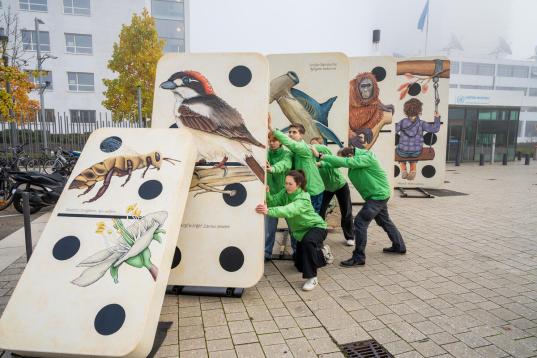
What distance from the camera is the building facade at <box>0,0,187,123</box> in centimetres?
2777

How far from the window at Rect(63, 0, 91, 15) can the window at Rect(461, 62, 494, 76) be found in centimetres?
5718

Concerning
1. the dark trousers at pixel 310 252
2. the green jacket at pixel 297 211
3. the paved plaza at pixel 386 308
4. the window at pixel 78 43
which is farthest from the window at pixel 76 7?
the dark trousers at pixel 310 252

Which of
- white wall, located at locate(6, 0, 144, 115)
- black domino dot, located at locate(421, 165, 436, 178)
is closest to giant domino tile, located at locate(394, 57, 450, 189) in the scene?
black domino dot, located at locate(421, 165, 436, 178)

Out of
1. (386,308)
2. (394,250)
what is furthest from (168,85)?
(394,250)

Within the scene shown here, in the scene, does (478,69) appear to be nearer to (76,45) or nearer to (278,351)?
(76,45)

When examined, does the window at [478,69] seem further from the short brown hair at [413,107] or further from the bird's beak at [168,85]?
the bird's beak at [168,85]

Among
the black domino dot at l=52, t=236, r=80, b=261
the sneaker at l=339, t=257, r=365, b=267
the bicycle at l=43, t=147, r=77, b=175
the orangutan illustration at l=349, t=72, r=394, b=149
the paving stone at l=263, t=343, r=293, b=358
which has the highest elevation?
the orangutan illustration at l=349, t=72, r=394, b=149

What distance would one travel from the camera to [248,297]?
12.4 feet

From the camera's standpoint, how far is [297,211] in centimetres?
384

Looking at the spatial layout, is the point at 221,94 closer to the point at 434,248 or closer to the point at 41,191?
the point at 434,248

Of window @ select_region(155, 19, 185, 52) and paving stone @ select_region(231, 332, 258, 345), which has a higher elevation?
window @ select_region(155, 19, 185, 52)

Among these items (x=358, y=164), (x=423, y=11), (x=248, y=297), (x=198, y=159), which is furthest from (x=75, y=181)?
(x=423, y=11)

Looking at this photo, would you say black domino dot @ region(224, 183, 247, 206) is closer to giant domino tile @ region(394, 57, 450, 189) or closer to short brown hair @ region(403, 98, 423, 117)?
giant domino tile @ region(394, 57, 450, 189)

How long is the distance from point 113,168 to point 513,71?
7642 centimetres
